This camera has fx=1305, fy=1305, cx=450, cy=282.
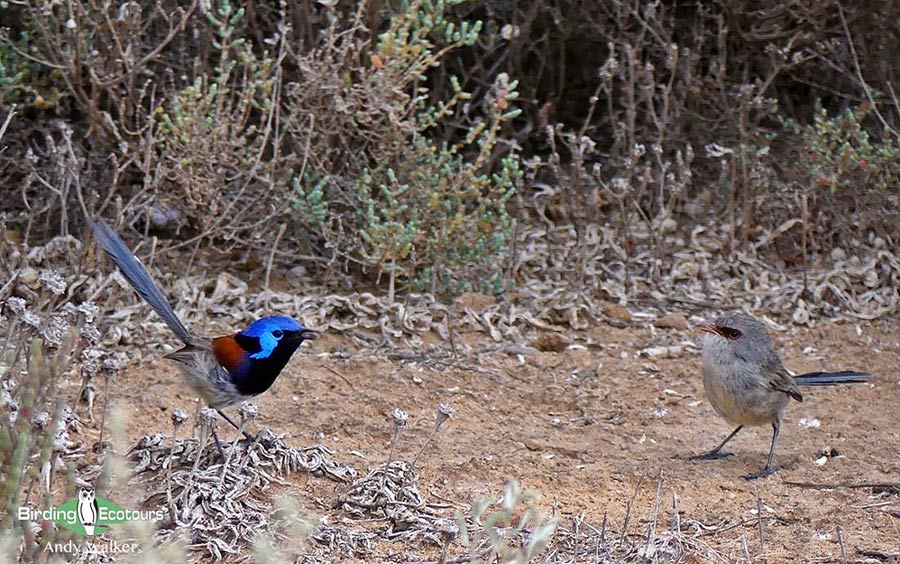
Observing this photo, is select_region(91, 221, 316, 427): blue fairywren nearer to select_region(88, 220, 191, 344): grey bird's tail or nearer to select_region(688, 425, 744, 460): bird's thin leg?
select_region(88, 220, 191, 344): grey bird's tail

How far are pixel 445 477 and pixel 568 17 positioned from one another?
439 cm

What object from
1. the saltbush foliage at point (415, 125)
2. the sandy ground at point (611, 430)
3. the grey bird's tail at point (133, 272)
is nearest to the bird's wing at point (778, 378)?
the sandy ground at point (611, 430)

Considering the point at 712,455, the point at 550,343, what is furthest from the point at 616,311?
the point at 712,455

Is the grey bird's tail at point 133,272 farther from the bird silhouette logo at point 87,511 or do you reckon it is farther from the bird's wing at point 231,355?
the bird silhouette logo at point 87,511

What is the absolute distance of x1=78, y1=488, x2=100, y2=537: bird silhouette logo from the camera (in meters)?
3.93

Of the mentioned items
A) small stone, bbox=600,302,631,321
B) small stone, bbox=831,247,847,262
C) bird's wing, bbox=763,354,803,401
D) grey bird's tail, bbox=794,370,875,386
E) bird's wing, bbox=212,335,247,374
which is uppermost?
bird's wing, bbox=212,335,247,374

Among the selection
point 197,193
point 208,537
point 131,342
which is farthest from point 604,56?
point 208,537

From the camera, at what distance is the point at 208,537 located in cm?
446

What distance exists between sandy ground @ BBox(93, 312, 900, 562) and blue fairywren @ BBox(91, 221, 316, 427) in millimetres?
485

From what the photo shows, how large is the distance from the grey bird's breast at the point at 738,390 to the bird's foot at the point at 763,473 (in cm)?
22

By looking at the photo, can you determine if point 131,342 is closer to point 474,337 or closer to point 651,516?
point 474,337

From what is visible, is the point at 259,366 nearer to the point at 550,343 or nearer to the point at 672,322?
the point at 550,343

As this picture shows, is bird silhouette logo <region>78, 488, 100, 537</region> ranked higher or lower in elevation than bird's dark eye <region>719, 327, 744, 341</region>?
higher

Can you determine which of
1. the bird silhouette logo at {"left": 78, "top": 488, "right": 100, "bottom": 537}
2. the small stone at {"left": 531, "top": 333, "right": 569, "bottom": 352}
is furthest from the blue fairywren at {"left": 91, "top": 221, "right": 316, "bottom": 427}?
the small stone at {"left": 531, "top": 333, "right": 569, "bottom": 352}
